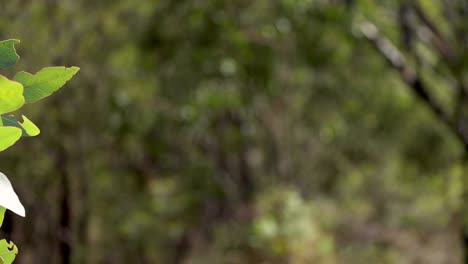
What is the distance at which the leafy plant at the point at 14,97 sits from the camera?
1.46m

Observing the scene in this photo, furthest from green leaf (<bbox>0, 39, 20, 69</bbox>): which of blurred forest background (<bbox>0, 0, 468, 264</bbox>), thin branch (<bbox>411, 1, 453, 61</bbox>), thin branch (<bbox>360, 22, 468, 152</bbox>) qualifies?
thin branch (<bbox>411, 1, 453, 61</bbox>)

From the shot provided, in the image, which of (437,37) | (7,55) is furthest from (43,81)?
(437,37)

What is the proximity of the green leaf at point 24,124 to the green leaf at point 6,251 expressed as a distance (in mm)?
191

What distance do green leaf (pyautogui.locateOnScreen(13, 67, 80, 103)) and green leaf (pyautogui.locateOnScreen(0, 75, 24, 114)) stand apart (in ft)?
0.27

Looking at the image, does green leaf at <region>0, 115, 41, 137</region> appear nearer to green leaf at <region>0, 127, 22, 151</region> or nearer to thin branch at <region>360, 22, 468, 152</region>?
green leaf at <region>0, 127, 22, 151</region>

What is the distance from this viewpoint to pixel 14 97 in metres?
1.50

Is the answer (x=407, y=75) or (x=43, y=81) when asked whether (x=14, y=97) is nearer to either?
(x=43, y=81)

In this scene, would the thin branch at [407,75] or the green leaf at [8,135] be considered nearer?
the green leaf at [8,135]

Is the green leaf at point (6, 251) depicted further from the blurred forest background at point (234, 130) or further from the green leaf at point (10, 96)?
the blurred forest background at point (234, 130)

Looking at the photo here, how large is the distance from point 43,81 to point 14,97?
11 cm

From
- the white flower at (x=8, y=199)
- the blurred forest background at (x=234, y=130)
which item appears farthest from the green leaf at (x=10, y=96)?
the blurred forest background at (x=234, y=130)

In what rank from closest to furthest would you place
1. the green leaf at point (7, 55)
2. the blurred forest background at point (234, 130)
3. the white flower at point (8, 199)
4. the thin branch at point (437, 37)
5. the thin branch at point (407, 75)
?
the white flower at point (8, 199), the green leaf at point (7, 55), the blurred forest background at point (234, 130), the thin branch at point (407, 75), the thin branch at point (437, 37)

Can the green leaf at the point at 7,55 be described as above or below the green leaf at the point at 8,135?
above

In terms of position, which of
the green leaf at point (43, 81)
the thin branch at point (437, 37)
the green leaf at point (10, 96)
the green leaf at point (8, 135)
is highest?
the thin branch at point (437, 37)
